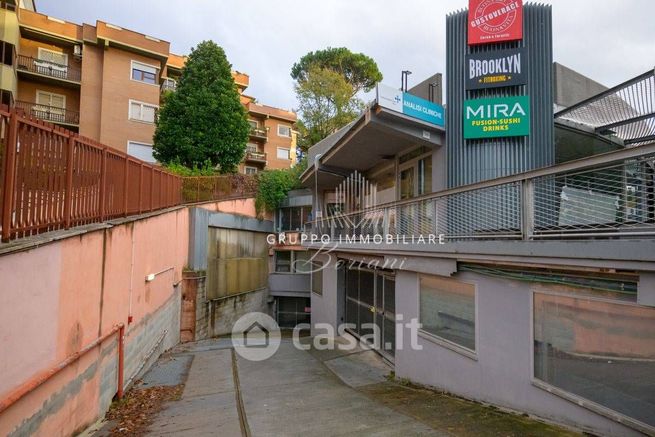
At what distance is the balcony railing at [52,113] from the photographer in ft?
77.9

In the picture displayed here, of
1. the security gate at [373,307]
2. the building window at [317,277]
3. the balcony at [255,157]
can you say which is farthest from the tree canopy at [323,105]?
the security gate at [373,307]

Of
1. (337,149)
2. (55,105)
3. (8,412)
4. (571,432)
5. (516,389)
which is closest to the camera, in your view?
(8,412)

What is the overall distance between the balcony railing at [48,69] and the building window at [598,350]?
1122 inches

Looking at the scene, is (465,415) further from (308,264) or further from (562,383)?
(308,264)

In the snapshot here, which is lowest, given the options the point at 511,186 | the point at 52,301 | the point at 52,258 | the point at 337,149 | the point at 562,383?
the point at 562,383

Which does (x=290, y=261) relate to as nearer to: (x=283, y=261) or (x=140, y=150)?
(x=283, y=261)

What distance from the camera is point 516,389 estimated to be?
530 centimetres

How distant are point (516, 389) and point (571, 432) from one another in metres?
0.93

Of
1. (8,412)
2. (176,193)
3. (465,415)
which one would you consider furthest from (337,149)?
(8,412)

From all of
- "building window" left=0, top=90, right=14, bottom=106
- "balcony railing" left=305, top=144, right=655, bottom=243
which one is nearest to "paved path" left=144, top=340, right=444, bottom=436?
"balcony railing" left=305, top=144, right=655, bottom=243

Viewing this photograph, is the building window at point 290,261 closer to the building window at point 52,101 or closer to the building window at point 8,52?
the building window at point 52,101

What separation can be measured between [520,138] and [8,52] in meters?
26.4

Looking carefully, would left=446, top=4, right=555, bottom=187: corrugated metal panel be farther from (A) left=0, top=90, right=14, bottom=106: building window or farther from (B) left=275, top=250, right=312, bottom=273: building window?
(A) left=0, top=90, right=14, bottom=106: building window

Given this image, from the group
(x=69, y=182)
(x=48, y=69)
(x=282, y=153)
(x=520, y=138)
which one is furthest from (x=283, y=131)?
(x=69, y=182)
